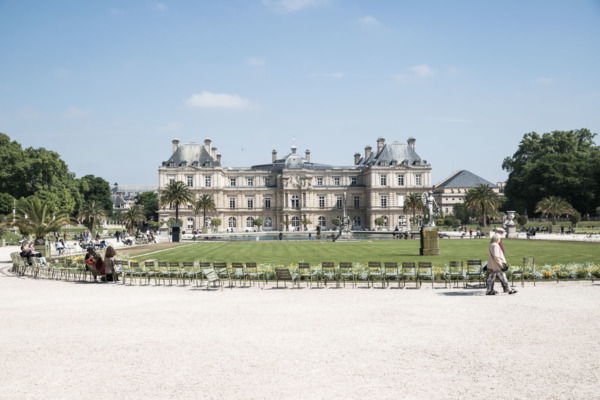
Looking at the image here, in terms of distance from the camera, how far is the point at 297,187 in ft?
308

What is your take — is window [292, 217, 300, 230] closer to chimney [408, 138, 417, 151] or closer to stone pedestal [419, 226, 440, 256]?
chimney [408, 138, 417, 151]

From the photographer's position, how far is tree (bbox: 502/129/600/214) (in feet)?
235

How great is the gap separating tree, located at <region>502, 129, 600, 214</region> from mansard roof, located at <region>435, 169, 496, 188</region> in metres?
31.5

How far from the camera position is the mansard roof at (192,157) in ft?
302

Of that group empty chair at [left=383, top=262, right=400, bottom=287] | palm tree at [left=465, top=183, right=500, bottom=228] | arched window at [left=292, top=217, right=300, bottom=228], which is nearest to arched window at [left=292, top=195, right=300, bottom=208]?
arched window at [left=292, top=217, right=300, bottom=228]

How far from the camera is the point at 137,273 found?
22344 mm

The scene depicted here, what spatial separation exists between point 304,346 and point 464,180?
396ft

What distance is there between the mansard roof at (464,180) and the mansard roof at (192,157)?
59556mm

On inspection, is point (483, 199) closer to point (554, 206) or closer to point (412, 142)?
point (554, 206)

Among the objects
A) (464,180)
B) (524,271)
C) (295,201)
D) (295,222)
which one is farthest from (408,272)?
(464,180)

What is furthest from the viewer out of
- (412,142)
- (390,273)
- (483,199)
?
(412,142)

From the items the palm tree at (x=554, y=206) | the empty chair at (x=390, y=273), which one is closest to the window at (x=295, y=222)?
the palm tree at (x=554, y=206)

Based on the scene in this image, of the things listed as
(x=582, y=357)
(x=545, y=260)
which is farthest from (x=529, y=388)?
(x=545, y=260)

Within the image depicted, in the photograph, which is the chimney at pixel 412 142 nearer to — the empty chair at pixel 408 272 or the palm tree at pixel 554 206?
the palm tree at pixel 554 206
